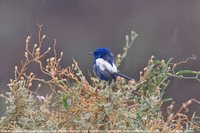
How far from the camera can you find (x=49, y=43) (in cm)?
1044

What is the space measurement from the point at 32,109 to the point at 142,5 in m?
10.2

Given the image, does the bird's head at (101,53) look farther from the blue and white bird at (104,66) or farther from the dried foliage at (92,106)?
the dried foliage at (92,106)

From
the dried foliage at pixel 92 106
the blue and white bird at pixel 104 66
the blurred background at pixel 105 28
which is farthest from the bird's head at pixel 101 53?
the blurred background at pixel 105 28

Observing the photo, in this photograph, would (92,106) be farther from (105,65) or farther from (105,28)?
(105,28)

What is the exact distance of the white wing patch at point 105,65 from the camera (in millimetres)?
2146

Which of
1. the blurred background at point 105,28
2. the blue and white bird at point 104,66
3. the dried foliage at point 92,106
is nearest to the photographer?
the dried foliage at point 92,106

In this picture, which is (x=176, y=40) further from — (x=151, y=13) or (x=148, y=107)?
(x=148, y=107)

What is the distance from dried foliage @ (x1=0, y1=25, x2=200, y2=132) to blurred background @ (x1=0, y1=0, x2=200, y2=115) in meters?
7.77

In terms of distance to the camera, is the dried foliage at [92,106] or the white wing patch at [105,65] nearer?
the dried foliage at [92,106]

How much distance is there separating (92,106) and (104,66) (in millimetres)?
338

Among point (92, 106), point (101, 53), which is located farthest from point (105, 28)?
point (92, 106)

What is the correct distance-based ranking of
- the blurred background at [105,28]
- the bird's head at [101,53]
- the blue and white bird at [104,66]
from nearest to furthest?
1. the blue and white bird at [104,66]
2. the bird's head at [101,53]
3. the blurred background at [105,28]

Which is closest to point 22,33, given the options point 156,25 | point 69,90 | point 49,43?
point 49,43

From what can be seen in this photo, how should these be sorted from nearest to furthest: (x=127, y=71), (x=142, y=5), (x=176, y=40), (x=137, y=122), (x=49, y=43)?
(x=137, y=122)
(x=127, y=71)
(x=49, y=43)
(x=176, y=40)
(x=142, y=5)
